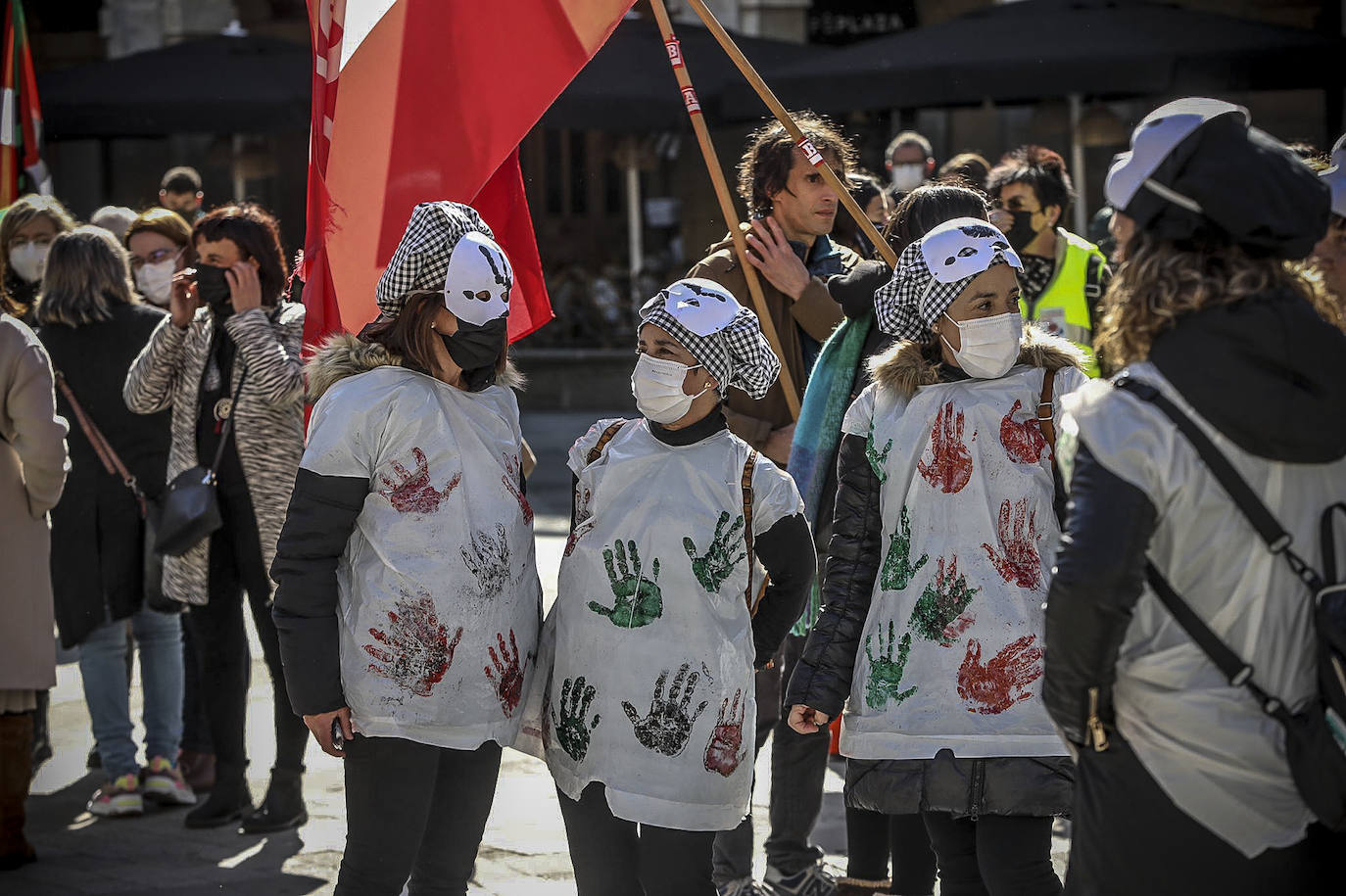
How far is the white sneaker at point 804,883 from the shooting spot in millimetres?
4762

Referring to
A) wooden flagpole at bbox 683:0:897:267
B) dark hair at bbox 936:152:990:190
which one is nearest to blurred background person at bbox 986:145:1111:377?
dark hair at bbox 936:152:990:190

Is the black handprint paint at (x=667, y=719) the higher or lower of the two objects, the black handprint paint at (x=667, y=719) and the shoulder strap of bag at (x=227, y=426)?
the lower

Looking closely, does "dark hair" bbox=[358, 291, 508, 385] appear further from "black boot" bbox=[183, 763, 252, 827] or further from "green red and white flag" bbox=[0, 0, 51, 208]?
"green red and white flag" bbox=[0, 0, 51, 208]

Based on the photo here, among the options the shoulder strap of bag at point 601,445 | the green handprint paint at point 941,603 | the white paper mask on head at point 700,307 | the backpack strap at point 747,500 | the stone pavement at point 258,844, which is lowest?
the stone pavement at point 258,844

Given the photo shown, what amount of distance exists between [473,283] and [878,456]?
3.15 ft

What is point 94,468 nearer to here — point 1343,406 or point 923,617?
point 923,617

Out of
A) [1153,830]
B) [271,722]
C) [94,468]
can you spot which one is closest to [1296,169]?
[1153,830]

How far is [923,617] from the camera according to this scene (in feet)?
11.8

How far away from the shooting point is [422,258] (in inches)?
144

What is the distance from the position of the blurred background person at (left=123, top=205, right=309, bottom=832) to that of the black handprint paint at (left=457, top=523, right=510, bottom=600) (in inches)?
79.7

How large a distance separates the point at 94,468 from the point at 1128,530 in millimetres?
4599

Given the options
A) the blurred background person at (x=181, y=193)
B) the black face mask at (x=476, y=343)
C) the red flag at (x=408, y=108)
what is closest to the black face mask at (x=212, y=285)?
the red flag at (x=408, y=108)

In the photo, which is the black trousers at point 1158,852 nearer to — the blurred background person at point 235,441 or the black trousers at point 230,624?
the blurred background person at point 235,441

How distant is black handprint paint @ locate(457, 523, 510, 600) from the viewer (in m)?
3.63
